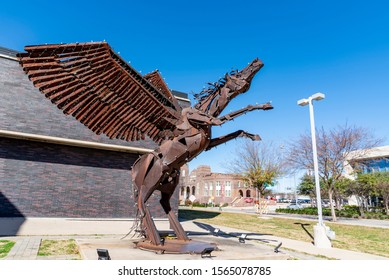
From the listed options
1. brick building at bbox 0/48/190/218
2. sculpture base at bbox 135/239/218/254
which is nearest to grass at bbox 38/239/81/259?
sculpture base at bbox 135/239/218/254

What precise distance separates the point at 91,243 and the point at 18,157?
36.4 feet

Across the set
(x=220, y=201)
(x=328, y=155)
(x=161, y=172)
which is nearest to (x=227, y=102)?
(x=161, y=172)

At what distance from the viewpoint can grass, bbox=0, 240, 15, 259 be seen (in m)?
6.39

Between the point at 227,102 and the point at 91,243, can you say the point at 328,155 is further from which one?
the point at 91,243

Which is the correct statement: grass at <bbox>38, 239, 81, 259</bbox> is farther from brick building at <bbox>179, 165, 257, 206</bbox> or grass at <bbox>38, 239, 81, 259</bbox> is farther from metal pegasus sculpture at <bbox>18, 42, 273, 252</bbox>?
brick building at <bbox>179, 165, 257, 206</bbox>

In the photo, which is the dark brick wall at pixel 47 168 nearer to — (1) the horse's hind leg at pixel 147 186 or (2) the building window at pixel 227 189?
(1) the horse's hind leg at pixel 147 186

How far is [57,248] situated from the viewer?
24.1 ft

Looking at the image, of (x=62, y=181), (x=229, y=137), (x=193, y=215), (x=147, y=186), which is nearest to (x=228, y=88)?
(x=229, y=137)

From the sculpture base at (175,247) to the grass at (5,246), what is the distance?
312cm

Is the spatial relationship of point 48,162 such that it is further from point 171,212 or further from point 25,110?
point 171,212

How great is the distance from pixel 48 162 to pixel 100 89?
11743 mm

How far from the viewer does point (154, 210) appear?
60.0ft

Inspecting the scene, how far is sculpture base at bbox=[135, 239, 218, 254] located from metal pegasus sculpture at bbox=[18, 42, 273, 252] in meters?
0.02

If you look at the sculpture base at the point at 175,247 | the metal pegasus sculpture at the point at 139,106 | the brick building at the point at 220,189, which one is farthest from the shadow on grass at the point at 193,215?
the brick building at the point at 220,189
